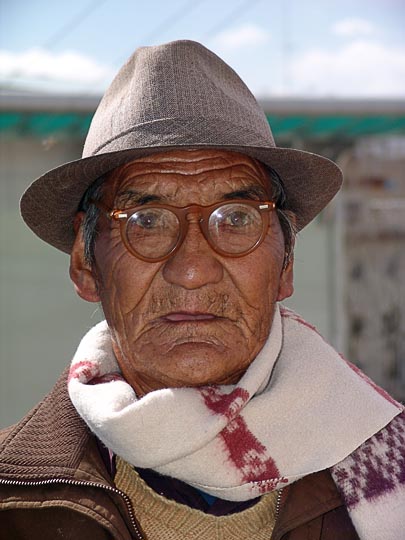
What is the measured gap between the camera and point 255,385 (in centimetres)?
202

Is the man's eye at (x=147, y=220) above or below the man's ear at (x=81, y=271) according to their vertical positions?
above

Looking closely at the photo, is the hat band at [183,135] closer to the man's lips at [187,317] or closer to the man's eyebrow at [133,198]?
the man's eyebrow at [133,198]

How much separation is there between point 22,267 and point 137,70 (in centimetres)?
453

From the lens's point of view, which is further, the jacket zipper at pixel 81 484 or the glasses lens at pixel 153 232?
the glasses lens at pixel 153 232

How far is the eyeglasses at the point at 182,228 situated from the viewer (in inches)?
79.0

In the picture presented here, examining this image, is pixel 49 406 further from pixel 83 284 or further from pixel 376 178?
pixel 376 178

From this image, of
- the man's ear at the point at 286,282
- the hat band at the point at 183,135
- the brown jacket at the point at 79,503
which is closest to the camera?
the brown jacket at the point at 79,503

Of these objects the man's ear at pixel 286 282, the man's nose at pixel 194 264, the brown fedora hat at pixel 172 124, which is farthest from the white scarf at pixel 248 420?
the brown fedora hat at pixel 172 124

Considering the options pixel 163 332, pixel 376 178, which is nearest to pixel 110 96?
pixel 163 332

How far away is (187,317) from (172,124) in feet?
1.62

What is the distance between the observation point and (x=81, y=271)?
2281mm

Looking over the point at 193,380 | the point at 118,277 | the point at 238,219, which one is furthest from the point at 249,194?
the point at 193,380

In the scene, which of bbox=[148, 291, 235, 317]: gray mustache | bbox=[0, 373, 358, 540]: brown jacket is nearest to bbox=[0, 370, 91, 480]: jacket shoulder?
bbox=[0, 373, 358, 540]: brown jacket

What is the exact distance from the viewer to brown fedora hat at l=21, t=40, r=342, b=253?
1983 mm
